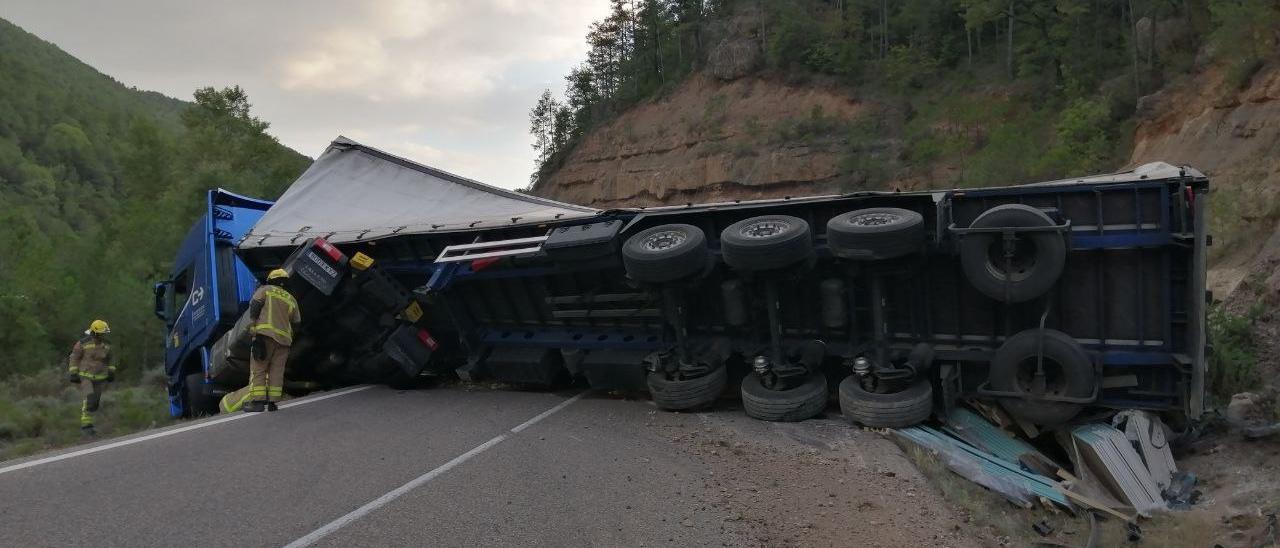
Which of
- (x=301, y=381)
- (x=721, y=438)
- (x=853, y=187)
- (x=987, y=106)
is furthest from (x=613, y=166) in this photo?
(x=721, y=438)

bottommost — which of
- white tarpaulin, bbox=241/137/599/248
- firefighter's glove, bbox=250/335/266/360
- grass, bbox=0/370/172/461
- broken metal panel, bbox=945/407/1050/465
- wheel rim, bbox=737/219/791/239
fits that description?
grass, bbox=0/370/172/461

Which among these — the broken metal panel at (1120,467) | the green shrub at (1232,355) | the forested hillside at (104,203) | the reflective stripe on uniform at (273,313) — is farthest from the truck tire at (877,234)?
the forested hillside at (104,203)

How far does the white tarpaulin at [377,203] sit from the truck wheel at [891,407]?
380 cm

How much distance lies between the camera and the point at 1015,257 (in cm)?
645

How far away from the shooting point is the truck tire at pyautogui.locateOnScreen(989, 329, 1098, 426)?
633 centimetres

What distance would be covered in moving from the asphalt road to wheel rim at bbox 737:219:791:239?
75.2 inches

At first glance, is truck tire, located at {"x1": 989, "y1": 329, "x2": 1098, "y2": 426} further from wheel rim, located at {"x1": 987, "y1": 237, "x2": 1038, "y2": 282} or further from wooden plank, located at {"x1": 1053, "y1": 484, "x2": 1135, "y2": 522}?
wooden plank, located at {"x1": 1053, "y1": 484, "x2": 1135, "y2": 522}

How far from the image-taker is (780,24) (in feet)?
154

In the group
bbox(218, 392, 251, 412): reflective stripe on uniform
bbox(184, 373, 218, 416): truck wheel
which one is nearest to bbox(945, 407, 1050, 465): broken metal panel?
bbox(218, 392, 251, 412): reflective stripe on uniform

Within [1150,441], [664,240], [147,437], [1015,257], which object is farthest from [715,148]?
[147,437]

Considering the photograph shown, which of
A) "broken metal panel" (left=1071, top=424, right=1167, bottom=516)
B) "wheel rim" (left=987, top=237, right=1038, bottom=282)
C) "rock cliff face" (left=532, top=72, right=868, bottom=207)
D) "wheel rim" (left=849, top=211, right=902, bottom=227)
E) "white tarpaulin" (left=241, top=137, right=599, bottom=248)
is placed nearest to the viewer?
"broken metal panel" (left=1071, top=424, right=1167, bottom=516)

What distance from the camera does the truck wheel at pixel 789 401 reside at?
273 inches

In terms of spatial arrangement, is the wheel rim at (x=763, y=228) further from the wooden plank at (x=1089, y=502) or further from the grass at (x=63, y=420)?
the grass at (x=63, y=420)

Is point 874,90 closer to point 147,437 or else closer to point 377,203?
point 377,203
